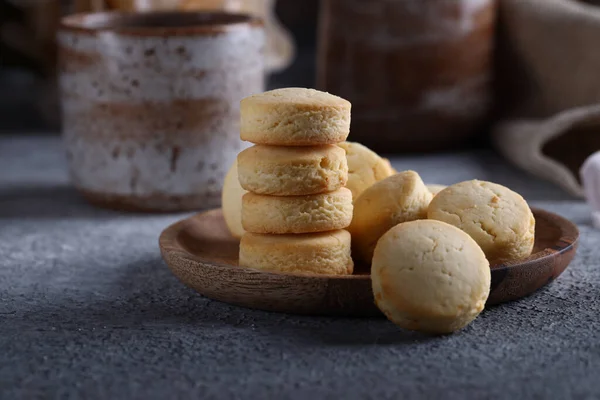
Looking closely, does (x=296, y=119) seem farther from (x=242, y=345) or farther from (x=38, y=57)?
(x=38, y=57)

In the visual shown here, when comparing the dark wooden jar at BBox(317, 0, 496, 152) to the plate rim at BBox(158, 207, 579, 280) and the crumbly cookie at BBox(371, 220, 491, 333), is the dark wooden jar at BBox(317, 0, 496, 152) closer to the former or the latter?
the plate rim at BBox(158, 207, 579, 280)

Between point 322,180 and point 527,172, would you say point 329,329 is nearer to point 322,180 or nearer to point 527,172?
point 322,180

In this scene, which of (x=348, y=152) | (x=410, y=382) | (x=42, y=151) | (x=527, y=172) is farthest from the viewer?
(x=42, y=151)

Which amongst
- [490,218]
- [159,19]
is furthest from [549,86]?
[490,218]

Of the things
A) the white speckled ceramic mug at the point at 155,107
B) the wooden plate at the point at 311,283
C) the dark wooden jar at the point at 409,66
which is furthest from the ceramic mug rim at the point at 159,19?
the wooden plate at the point at 311,283

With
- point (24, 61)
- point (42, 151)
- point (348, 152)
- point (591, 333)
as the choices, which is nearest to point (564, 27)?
point (348, 152)

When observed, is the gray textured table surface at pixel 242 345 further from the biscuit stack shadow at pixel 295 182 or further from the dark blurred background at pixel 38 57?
the dark blurred background at pixel 38 57

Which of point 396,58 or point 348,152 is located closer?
point 348,152
